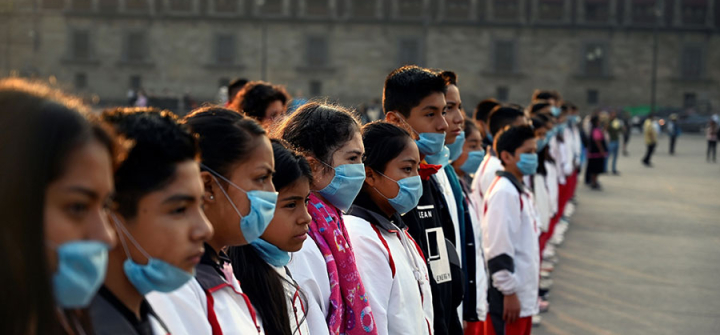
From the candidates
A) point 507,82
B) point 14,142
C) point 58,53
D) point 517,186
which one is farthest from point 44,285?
point 58,53

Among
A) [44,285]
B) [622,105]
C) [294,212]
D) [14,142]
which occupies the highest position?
[14,142]

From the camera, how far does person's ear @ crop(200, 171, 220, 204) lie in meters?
2.61

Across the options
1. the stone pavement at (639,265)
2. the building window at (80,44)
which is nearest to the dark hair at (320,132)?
the stone pavement at (639,265)

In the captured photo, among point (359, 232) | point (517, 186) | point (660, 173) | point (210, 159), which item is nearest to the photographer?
point (210, 159)

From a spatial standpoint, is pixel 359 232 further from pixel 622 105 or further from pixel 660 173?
pixel 622 105

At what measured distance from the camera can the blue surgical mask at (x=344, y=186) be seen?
354cm

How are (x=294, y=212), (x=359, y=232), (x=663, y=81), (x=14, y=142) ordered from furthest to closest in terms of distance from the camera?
(x=663, y=81), (x=359, y=232), (x=294, y=212), (x=14, y=142)

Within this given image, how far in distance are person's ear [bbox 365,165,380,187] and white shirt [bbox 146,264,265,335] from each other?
1434 mm

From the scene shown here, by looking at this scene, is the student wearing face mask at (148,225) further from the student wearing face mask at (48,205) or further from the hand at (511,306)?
the hand at (511,306)

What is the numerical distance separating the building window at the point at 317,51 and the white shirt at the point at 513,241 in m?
49.1

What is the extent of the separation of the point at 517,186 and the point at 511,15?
49.7m

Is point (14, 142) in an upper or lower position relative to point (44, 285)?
upper

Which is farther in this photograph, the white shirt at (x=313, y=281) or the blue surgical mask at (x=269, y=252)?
the white shirt at (x=313, y=281)

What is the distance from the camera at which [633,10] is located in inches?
2122
